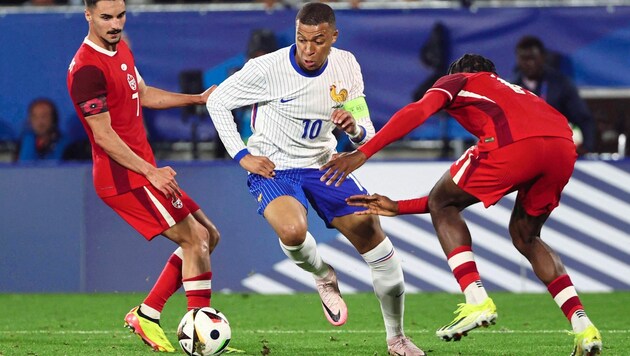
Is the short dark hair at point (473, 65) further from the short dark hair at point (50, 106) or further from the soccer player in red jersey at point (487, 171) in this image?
the short dark hair at point (50, 106)

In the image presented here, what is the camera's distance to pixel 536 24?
494 inches

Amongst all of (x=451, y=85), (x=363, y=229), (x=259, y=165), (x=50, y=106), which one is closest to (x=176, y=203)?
(x=259, y=165)

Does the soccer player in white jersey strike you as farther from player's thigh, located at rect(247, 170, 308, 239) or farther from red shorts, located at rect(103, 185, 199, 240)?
red shorts, located at rect(103, 185, 199, 240)

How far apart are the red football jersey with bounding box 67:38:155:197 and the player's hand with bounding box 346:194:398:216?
1.51 metres

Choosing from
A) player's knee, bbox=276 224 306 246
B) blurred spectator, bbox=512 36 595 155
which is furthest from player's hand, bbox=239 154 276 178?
blurred spectator, bbox=512 36 595 155

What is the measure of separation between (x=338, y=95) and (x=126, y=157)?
1403 mm

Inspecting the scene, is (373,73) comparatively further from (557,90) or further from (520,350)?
(520,350)

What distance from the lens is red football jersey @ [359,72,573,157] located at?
6.95 metres

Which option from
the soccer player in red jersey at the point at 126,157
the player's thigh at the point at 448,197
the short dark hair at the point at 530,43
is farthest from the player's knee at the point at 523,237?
the short dark hair at the point at 530,43

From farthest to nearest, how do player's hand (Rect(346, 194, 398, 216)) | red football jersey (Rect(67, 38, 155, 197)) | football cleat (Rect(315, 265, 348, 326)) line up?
football cleat (Rect(315, 265, 348, 326)), red football jersey (Rect(67, 38, 155, 197)), player's hand (Rect(346, 194, 398, 216))

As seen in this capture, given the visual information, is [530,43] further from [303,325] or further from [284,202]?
[284,202]

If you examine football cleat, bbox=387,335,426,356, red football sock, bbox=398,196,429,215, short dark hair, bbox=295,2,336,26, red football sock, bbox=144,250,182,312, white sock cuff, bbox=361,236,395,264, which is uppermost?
short dark hair, bbox=295,2,336,26

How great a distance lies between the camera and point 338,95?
7.75 meters

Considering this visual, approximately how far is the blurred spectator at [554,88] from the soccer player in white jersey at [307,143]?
4.59 meters
